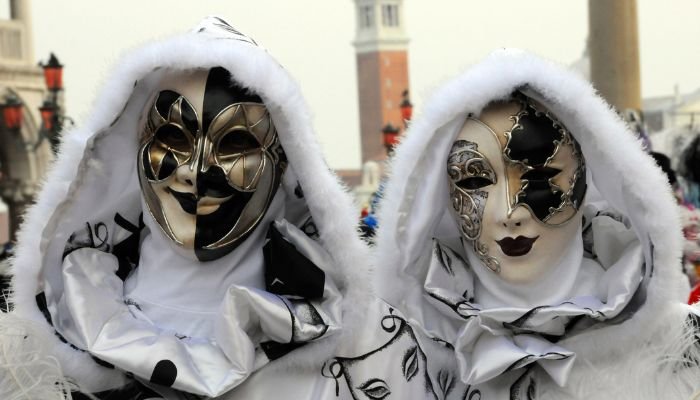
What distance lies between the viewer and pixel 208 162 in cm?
285

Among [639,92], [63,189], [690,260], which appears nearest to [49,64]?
[639,92]

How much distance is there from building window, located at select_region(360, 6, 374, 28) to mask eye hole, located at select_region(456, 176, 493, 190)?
7855 cm

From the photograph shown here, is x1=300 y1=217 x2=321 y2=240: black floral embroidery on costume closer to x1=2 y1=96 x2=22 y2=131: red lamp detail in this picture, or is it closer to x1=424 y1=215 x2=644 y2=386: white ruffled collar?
x1=424 y1=215 x2=644 y2=386: white ruffled collar

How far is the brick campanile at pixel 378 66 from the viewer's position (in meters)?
69.9

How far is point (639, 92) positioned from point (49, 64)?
17.1ft

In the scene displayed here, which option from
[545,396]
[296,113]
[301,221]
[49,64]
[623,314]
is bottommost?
[545,396]

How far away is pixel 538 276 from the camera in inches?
122

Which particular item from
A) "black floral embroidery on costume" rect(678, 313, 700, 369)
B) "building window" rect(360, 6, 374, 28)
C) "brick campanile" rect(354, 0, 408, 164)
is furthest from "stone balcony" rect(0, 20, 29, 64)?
"building window" rect(360, 6, 374, 28)

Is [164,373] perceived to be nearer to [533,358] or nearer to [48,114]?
[533,358]

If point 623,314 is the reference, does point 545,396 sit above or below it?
below

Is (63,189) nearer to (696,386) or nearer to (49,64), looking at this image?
(696,386)

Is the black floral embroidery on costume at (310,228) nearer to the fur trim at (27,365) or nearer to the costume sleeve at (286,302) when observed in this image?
the costume sleeve at (286,302)

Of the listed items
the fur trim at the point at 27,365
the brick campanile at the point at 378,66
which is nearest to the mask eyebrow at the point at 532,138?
the fur trim at the point at 27,365

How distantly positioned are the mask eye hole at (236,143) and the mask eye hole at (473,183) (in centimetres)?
56
